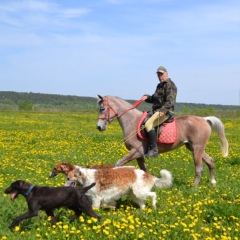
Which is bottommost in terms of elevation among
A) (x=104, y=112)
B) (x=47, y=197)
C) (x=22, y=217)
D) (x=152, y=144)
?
(x=22, y=217)

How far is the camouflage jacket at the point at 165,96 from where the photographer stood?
10266 millimetres

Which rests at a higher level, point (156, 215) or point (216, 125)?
point (216, 125)

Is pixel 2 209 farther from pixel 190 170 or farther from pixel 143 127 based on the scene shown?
pixel 190 170

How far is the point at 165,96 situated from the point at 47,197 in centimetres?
→ 487

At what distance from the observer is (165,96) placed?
34.1 feet

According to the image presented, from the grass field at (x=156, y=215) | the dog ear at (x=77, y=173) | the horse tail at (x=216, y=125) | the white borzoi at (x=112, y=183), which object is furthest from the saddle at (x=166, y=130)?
the dog ear at (x=77, y=173)

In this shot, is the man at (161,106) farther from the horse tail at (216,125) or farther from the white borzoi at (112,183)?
the white borzoi at (112,183)

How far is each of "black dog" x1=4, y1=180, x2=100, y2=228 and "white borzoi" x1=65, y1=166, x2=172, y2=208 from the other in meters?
1.00

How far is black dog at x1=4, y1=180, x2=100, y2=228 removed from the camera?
659cm

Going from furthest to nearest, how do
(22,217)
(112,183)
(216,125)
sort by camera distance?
(216,125) < (112,183) < (22,217)

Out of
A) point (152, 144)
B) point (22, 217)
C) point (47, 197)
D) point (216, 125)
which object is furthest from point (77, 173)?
point (216, 125)

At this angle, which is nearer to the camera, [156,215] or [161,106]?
[156,215]

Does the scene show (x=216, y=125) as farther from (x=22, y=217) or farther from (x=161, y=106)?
(x=22, y=217)

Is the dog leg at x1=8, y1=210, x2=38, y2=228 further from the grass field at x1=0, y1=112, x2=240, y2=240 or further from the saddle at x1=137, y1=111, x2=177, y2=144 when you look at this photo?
the saddle at x1=137, y1=111, x2=177, y2=144
